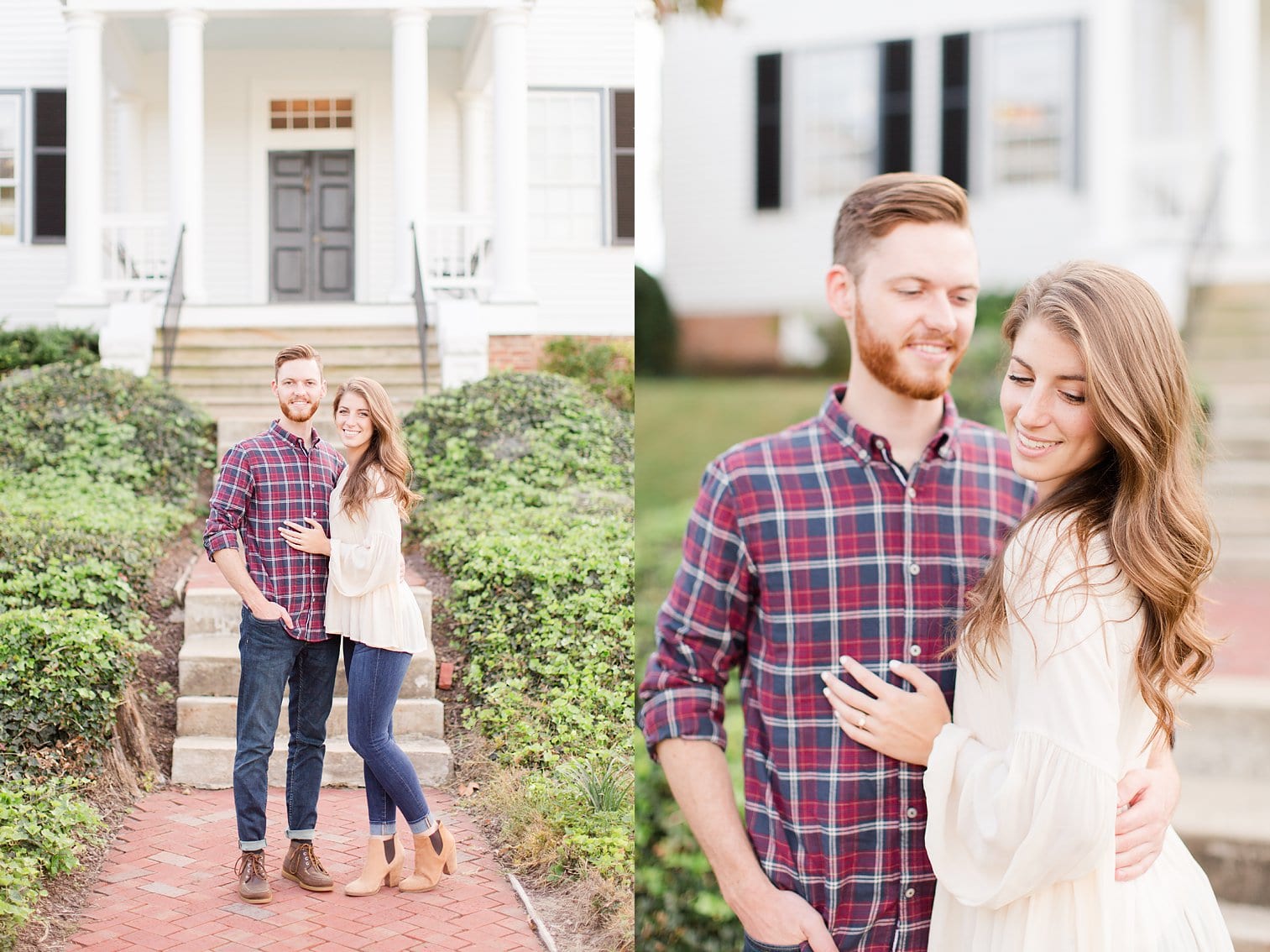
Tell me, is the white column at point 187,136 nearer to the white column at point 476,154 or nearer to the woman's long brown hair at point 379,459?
the woman's long brown hair at point 379,459

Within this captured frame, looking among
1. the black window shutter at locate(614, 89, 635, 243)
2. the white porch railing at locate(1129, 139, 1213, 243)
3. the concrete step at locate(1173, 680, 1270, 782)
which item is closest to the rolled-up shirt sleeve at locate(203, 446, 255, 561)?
the black window shutter at locate(614, 89, 635, 243)

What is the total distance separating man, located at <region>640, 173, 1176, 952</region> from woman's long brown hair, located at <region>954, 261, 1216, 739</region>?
15cm

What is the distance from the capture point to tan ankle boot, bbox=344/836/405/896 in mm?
2262

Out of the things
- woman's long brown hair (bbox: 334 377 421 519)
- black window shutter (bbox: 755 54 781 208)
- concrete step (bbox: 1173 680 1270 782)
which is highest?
black window shutter (bbox: 755 54 781 208)

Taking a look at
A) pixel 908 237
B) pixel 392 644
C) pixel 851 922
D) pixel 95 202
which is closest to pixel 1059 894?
pixel 851 922

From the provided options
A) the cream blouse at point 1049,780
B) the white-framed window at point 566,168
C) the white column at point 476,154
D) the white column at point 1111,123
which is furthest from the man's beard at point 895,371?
the white column at point 1111,123

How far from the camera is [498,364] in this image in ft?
8.50

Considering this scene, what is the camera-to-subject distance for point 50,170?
2.31 metres

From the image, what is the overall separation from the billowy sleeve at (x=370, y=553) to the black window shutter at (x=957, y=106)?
923cm

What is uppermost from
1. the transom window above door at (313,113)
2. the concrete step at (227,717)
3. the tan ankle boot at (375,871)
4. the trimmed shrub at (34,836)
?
the transom window above door at (313,113)

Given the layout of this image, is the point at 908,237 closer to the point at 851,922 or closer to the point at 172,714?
the point at 851,922

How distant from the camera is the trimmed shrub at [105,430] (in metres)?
2.35

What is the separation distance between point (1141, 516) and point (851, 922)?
790 mm

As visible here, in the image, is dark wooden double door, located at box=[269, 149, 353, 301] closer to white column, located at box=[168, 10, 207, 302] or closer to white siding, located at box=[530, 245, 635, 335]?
white column, located at box=[168, 10, 207, 302]
